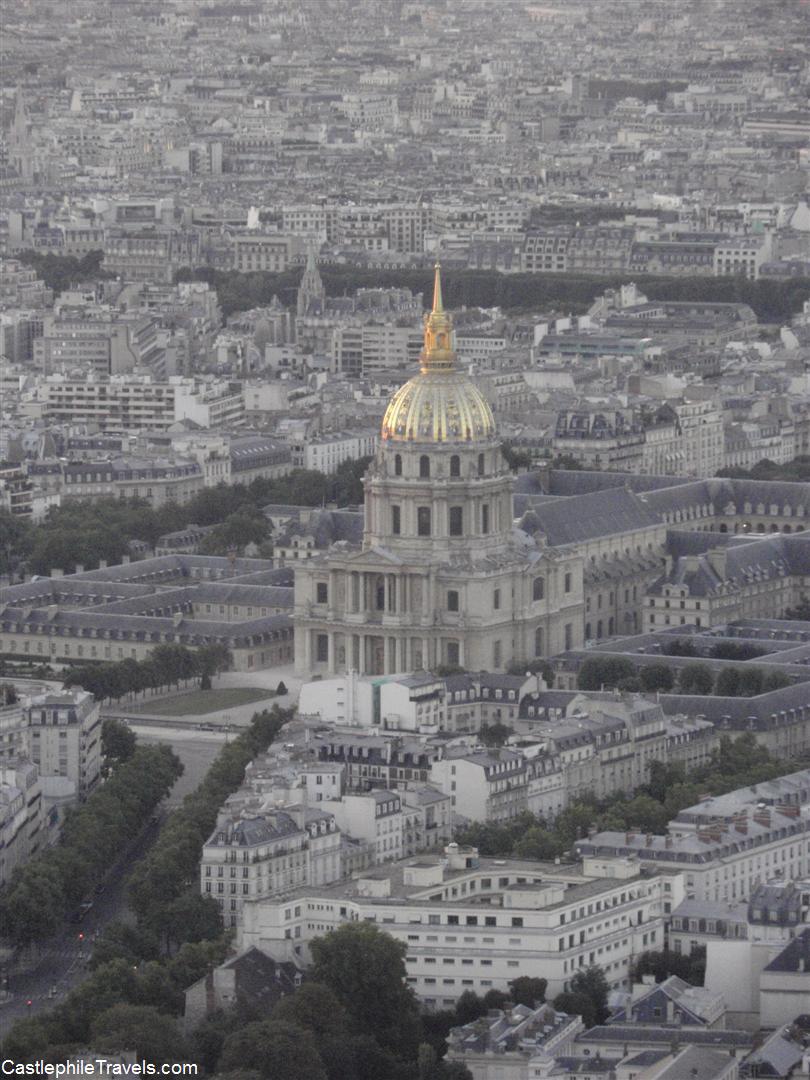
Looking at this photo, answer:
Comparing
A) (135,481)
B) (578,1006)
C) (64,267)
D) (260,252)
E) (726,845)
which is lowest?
(64,267)

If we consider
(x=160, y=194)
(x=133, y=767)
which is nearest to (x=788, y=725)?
(x=133, y=767)

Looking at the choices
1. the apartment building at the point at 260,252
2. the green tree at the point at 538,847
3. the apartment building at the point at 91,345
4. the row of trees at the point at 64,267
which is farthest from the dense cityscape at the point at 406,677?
the apartment building at the point at 260,252

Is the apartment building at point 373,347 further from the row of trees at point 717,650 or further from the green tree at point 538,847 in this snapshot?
the green tree at point 538,847

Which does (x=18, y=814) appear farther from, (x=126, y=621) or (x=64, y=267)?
(x=64, y=267)

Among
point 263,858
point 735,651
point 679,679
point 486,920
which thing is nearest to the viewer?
point 486,920

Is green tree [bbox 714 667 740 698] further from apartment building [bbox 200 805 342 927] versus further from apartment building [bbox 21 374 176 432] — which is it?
apartment building [bbox 21 374 176 432]

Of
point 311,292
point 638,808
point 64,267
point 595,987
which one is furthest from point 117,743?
point 64,267

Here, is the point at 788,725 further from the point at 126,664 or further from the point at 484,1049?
the point at 484,1049

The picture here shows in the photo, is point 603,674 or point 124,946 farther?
point 603,674

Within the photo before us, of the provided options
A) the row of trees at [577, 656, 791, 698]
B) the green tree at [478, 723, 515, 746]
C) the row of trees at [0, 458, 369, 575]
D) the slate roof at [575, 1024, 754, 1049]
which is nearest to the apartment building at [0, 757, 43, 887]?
the green tree at [478, 723, 515, 746]
